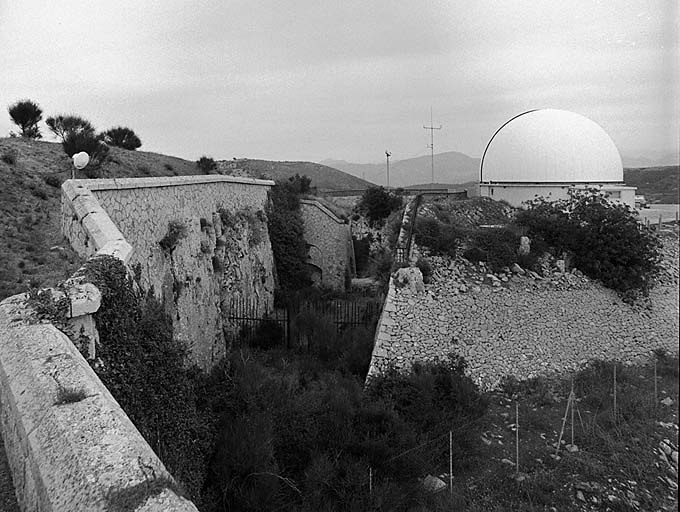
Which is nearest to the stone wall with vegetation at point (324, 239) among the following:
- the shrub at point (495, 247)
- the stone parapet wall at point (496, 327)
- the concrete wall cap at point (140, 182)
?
the concrete wall cap at point (140, 182)

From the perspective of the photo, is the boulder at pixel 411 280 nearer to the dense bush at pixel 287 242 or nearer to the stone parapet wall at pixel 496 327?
the stone parapet wall at pixel 496 327

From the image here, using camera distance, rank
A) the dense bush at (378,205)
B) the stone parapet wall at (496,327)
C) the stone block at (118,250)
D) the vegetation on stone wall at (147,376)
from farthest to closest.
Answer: the dense bush at (378,205) < the stone parapet wall at (496,327) < the stone block at (118,250) < the vegetation on stone wall at (147,376)

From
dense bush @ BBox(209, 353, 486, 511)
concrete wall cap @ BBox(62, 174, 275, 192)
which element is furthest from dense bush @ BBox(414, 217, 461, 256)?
concrete wall cap @ BBox(62, 174, 275, 192)

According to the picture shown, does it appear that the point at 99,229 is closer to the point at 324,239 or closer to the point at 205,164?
the point at 324,239

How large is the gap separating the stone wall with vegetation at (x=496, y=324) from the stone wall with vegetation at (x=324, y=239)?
7318 millimetres

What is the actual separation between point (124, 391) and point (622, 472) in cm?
387

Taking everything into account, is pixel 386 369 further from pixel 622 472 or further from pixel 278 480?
pixel 622 472

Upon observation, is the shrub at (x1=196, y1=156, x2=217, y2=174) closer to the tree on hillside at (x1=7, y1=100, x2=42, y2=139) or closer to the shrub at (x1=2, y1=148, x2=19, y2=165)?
the tree on hillside at (x1=7, y1=100, x2=42, y2=139)

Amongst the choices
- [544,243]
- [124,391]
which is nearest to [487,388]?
[544,243]

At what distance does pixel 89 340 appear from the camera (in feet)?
10.5

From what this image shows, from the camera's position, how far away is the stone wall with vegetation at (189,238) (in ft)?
17.8

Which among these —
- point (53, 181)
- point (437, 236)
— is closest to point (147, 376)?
point (437, 236)

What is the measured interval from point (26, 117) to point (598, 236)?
13.9m

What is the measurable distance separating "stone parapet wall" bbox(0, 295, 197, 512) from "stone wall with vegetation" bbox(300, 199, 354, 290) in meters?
12.8
